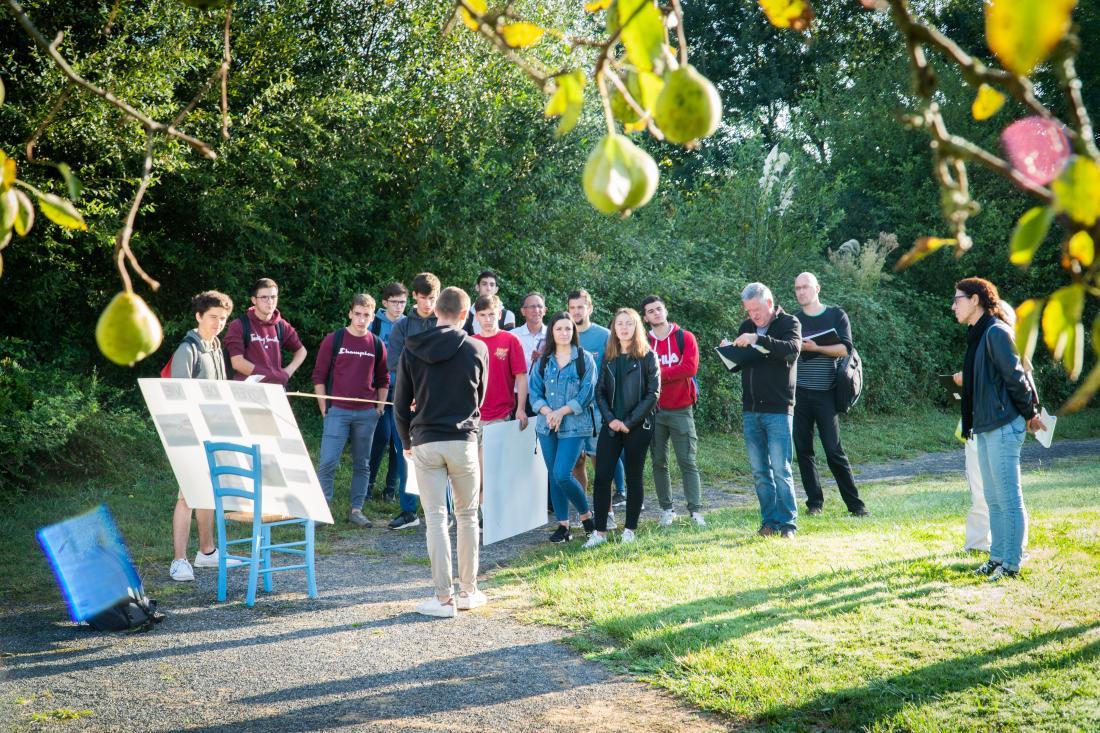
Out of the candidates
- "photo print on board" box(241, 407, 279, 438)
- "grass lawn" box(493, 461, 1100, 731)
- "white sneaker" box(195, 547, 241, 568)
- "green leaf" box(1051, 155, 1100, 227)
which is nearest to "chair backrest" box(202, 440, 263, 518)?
"photo print on board" box(241, 407, 279, 438)

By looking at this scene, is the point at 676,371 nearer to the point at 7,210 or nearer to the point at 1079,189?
the point at 7,210

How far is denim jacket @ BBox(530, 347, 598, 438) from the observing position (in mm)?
7473

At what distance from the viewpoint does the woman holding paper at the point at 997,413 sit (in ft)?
18.5

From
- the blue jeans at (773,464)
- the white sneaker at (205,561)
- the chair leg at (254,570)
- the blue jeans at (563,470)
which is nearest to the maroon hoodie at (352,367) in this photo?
the blue jeans at (563,470)

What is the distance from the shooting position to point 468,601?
572 centimetres

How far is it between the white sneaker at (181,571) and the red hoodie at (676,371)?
149 inches

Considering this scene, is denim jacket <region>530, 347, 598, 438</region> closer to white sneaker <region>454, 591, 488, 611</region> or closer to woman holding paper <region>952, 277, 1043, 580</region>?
white sneaker <region>454, 591, 488, 611</region>

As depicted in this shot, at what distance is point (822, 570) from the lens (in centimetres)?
622

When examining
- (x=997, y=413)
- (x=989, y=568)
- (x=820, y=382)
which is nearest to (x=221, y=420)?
(x=997, y=413)

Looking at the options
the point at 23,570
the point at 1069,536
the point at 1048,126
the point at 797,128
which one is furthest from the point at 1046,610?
the point at 797,128

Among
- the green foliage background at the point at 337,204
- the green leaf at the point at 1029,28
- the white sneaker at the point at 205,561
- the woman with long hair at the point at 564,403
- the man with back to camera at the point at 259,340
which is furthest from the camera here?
the green foliage background at the point at 337,204

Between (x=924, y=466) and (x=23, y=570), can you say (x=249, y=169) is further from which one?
(x=924, y=466)

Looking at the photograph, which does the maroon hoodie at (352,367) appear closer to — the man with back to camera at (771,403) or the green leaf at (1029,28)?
the man with back to camera at (771,403)

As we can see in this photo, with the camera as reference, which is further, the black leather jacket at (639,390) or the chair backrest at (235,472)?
the black leather jacket at (639,390)
